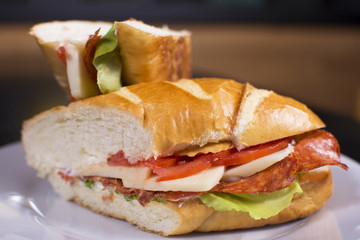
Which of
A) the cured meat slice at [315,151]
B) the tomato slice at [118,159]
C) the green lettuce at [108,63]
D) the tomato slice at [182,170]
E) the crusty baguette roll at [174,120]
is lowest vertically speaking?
the tomato slice at [118,159]

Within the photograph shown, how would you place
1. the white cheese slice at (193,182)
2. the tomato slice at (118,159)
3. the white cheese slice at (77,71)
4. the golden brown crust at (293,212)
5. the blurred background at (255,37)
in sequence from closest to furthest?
the white cheese slice at (193,182)
the golden brown crust at (293,212)
the tomato slice at (118,159)
the white cheese slice at (77,71)
the blurred background at (255,37)

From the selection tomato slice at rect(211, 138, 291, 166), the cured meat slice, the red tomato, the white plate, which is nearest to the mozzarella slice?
the white plate

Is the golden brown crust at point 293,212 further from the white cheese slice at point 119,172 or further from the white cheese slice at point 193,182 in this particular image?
the white cheese slice at point 119,172

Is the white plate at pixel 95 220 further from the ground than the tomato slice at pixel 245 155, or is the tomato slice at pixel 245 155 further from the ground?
the tomato slice at pixel 245 155

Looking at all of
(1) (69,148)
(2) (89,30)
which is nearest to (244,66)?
(2) (89,30)

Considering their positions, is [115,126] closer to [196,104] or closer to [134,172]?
[134,172]

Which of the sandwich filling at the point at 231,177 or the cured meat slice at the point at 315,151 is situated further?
the cured meat slice at the point at 315,151

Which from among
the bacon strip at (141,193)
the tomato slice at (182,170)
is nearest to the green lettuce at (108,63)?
the bacon strip at (141,193)

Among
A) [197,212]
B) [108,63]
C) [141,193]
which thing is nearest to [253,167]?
[197,212]
